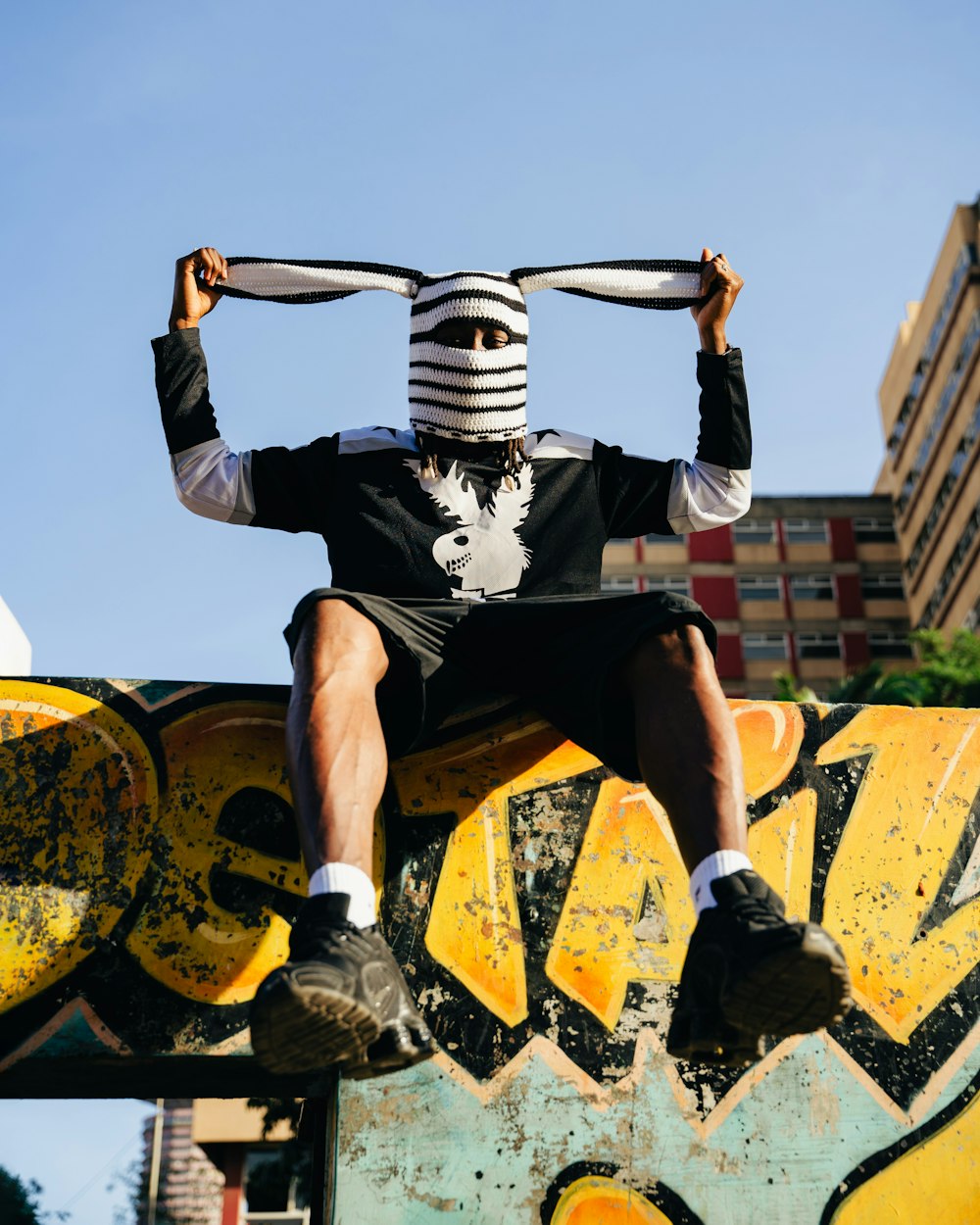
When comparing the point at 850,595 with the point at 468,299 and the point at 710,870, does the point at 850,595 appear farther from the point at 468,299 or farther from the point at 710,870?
the point at 710,870

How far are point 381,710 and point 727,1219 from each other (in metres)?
1.41

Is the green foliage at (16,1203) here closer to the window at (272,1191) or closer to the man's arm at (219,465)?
the man's arm at (219,465)

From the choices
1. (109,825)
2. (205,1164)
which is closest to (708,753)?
(109,825)

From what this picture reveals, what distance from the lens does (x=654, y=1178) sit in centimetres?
277

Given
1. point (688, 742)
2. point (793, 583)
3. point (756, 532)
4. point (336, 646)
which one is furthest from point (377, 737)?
point (756, 532)

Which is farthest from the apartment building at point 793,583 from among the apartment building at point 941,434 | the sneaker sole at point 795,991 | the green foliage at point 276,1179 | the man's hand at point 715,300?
the sneaker sole at point 795,991

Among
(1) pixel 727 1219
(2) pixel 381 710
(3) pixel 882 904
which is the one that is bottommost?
(1) pixel 727 1219

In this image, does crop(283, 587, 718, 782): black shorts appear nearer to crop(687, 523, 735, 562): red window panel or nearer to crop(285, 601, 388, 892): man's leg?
crop(285, 601, 388, 892): man's leg

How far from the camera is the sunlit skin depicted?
2352mm

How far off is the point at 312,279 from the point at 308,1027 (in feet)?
7.88

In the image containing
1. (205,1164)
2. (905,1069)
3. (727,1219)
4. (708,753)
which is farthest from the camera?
(205,1164)

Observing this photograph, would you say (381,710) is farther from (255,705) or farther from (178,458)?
(178,458)

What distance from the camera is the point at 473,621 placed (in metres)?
2.94

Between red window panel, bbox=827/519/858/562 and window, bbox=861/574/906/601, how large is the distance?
3.80 ft
